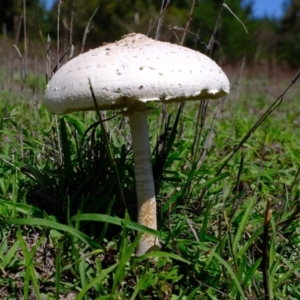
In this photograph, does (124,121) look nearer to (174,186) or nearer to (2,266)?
(174,186)

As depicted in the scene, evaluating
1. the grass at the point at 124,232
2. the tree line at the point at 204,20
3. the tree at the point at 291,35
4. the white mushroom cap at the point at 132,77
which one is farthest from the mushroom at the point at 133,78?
the tree at the point at 291,35

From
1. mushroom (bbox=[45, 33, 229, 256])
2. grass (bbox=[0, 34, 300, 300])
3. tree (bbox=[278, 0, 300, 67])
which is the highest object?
tree (bbox=[278, 0, 300, 67])

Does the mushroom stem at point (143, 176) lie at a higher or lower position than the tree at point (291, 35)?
lower

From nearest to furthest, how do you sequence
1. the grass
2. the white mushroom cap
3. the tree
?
the white mushroom cap
the grass
the tree

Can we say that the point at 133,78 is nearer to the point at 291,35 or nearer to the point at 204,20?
the point at 204,20

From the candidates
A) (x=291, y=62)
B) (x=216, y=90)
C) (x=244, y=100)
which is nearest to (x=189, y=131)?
(x=216, y=90)

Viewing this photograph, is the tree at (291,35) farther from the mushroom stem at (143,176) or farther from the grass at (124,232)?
the mushroom stem at (143,176)

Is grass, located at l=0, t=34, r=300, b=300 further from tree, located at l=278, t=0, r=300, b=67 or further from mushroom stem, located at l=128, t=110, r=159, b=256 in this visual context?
tree, located at l=278, t=0, r=300, b=67

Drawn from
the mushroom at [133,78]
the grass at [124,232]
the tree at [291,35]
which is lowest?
the grass at [124,232]

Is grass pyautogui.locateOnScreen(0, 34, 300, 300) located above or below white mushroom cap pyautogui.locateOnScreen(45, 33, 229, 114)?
below

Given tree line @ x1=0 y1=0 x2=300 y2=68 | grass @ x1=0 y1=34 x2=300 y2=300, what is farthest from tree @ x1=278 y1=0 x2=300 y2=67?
grass @ x1=0 y1=34 x2=300 y2=300
